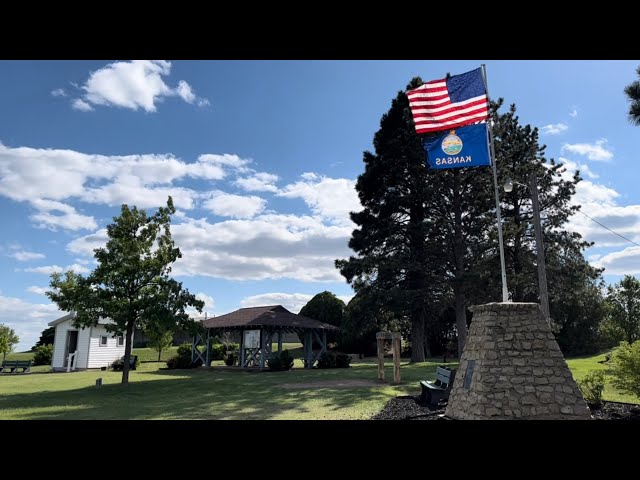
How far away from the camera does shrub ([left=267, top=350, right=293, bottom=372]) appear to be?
24328 millimetres

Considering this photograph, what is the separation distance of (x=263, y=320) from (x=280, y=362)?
266cm

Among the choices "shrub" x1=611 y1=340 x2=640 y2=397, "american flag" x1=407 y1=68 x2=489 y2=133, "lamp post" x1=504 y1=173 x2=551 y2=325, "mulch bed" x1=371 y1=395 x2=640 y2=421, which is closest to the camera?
"mulch bed" x1=371 y1=395 x2=640 y2=421

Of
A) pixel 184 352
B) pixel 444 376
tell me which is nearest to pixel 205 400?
pixel 444 376

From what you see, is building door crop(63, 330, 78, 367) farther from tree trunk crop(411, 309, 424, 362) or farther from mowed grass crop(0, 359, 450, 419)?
tree trunk crop(411, 309, 424, 362)

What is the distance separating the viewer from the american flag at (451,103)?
36.4ft

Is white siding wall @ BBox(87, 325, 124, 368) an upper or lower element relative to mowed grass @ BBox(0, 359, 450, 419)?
upper

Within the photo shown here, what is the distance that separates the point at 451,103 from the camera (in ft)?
37.3

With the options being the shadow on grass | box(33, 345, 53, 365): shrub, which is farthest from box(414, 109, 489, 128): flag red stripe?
box(33, 345, 53, 365): shrub

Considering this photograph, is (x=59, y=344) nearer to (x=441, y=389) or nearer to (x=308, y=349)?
(x=308, y=349)

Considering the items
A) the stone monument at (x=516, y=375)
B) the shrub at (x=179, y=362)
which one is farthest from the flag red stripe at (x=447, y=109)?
the shrub at (x=179, y=362)

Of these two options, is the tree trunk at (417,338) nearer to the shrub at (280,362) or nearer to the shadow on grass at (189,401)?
the shrub at (280,362)

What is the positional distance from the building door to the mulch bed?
83.4 ft

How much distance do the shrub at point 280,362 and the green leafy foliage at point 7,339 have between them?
18.5m
